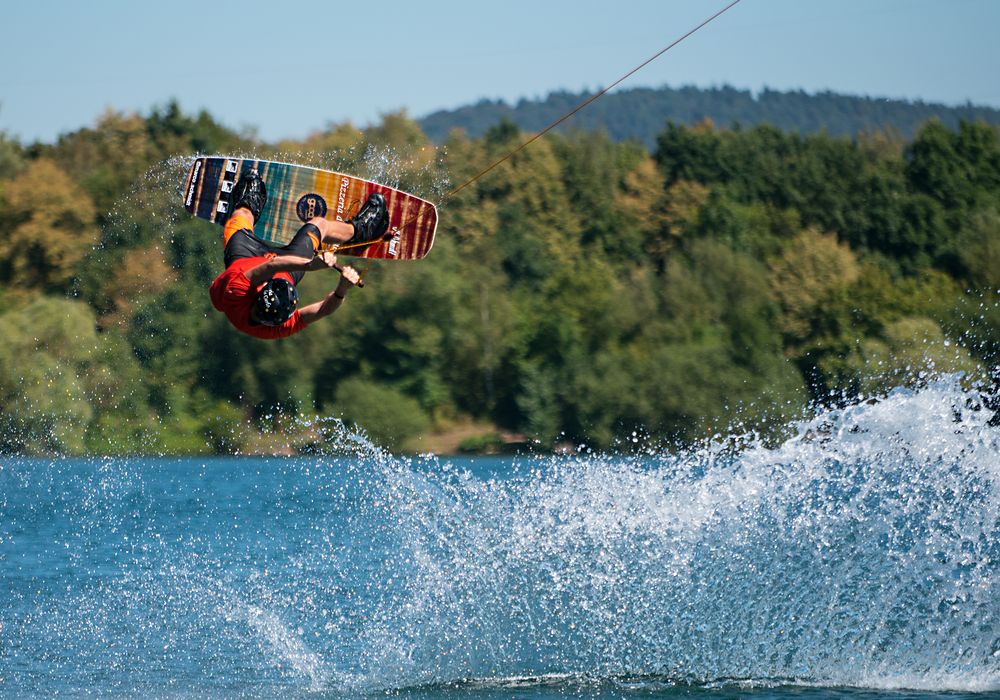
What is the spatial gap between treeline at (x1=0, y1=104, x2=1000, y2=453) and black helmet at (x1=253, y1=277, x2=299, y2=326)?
1837 cm

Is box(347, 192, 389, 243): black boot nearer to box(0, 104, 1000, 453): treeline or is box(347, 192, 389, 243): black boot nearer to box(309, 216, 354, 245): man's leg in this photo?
box(309, 216, 354, 245): man's leg

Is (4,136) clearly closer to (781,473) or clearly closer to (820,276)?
(820,276)

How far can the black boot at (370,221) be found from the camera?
954 cm

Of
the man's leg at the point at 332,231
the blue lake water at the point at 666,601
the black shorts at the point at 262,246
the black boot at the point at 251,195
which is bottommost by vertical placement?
the blue lake water at the point at 666,601

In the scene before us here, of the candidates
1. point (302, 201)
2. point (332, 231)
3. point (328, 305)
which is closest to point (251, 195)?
point (332, 231)

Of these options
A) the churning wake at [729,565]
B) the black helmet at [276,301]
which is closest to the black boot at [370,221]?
the black helmet at [276,301]

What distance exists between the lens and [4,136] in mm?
43312

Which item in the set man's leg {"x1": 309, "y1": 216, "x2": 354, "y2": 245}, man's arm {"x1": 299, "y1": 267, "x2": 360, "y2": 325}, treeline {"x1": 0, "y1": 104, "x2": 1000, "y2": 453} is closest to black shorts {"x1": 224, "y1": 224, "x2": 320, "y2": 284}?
man's leg {"x1": 309, "y1": 216, "x2": 354, "y2": 245}

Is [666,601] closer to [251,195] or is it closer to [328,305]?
[328,305]

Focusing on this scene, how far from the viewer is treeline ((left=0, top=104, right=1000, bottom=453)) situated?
31.7 metres

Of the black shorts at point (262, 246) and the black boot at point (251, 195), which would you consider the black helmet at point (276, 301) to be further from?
the black boot at point (251, 195)

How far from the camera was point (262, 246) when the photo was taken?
902 cm

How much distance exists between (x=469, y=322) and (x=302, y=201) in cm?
2759

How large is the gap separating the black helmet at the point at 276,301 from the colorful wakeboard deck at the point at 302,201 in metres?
2.35
